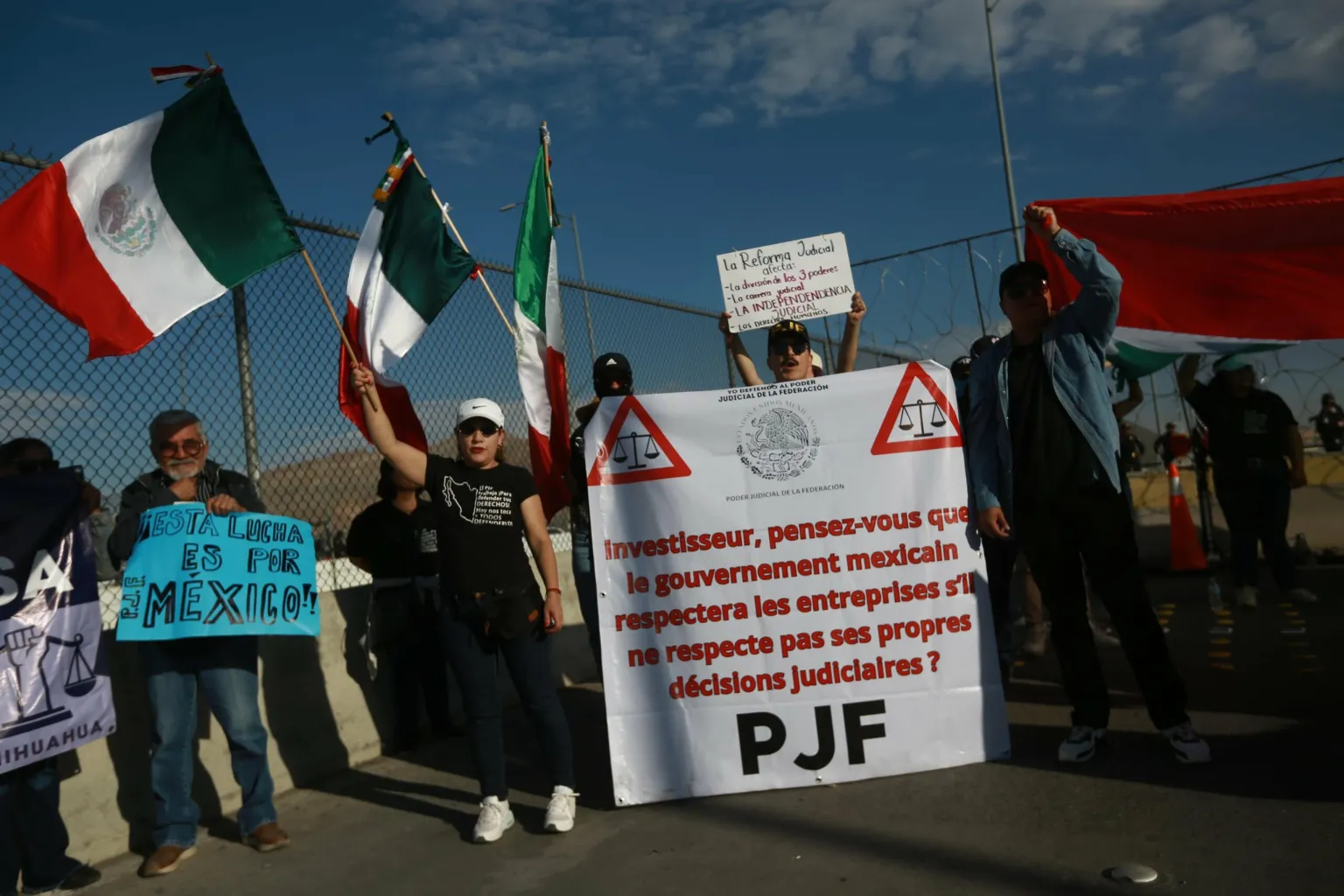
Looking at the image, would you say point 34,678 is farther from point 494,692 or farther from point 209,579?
point 494,692

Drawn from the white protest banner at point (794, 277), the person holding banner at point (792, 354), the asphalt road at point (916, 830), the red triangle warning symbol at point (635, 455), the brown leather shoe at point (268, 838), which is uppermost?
the white protest banner at point (794, 277)

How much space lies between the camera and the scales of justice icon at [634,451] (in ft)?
14.7

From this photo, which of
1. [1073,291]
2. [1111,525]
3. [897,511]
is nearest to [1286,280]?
[1073,291]

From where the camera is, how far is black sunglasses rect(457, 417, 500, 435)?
168 inches

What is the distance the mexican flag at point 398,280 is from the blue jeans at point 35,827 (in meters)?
1.78

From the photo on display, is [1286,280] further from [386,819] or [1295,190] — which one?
[386,819]

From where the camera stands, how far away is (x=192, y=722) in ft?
13.8

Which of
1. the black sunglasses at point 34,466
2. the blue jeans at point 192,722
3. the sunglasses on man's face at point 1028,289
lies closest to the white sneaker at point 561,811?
the blue jeans at point 192,722

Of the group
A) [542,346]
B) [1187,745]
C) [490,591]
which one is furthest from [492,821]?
[1187,745]

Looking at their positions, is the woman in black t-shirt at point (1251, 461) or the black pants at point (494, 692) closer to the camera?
the black pants at point (494, 692)

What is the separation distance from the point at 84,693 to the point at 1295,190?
5538 mm

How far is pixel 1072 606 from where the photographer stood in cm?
438

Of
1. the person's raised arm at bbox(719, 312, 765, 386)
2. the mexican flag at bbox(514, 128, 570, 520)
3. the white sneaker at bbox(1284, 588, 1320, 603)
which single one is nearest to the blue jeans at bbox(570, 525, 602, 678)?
the mexican flag at bbox(514, 128, 570, 520)

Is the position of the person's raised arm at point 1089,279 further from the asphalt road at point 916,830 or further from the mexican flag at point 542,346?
the mexican flag at point 542,346
